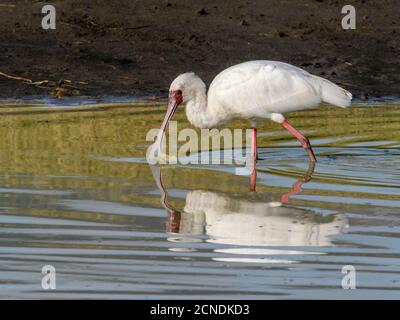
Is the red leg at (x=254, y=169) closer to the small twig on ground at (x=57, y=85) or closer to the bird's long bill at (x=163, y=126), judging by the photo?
the bird's long bill at (x=163, y=126)

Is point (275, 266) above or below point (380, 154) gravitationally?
below

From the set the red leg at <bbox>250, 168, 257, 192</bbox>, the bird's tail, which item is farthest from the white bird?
the red leg at <bbox>250, 168, 257, 192</bbox>

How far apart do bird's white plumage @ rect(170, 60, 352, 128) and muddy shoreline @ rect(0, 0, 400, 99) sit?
3387mm

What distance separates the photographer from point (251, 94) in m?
10.6

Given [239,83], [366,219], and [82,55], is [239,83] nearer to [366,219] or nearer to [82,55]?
[366,219]

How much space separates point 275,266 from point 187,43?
947cm

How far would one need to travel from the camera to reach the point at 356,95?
575 inches

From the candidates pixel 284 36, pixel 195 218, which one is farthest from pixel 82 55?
pixel 195 218

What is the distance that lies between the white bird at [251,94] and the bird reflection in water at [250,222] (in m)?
2.18

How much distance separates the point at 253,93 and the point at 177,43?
5.05 m

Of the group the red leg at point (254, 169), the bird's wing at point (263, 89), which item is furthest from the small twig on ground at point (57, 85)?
the red leg at point (254, 169)

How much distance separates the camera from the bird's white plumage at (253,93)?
10.5 metres

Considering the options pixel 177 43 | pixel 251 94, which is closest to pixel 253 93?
pixel 251 94
